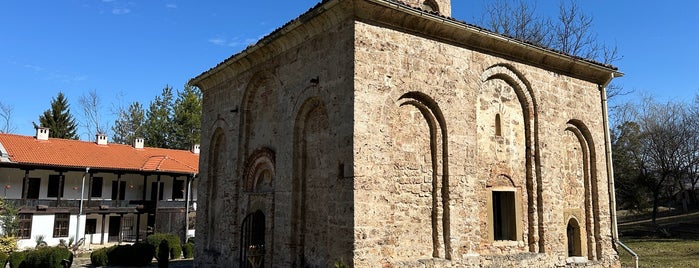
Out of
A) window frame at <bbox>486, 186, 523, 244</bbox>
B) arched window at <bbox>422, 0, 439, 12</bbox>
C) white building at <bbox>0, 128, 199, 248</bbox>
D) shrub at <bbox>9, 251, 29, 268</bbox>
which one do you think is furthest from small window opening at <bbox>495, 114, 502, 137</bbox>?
white building at <bbox>0, 128, 199, 248</bbox>

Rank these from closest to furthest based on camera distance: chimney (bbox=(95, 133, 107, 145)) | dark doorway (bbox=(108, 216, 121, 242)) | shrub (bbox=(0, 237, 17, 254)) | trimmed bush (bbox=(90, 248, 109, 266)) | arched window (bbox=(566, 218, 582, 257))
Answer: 1. arched window (bbox=(566, 218, 582, 257))
2. shrub (bbox=(0, 237, 17, 254))
3. trimmed bush (bbox=(90, 248, 109, 266))
4. dark doorway (bbox=(108, 216, 121, 242))
5. chimney (bbox=(95, 133, 107, 145))

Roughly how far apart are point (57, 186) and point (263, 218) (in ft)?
66.2

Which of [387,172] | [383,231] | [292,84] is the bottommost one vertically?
[383,231]

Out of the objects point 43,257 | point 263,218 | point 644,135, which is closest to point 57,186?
point 43,257

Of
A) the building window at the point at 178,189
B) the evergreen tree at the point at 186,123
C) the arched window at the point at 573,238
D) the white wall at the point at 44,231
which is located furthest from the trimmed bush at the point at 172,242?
the evergreen tree at the point at 186,123

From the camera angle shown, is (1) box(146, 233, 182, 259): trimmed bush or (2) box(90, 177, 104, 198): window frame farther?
(2) box(90, 177, 104, 198): window frame

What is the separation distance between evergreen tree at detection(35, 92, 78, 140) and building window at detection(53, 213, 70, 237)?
16.6 meters

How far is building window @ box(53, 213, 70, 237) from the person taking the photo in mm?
24391

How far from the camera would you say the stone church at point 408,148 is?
314 inches

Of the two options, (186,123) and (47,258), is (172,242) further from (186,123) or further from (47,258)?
(186,123)

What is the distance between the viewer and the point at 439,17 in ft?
28.5

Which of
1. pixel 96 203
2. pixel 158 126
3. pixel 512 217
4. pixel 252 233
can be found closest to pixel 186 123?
pixel 158 126

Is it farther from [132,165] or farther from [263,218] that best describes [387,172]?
[132,165]

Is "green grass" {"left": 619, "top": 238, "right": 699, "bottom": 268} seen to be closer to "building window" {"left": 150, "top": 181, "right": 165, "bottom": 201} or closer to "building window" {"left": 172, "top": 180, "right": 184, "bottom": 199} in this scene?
"building window" {"left": 172, "top": 180, "right": 184, "bottom": 199}
